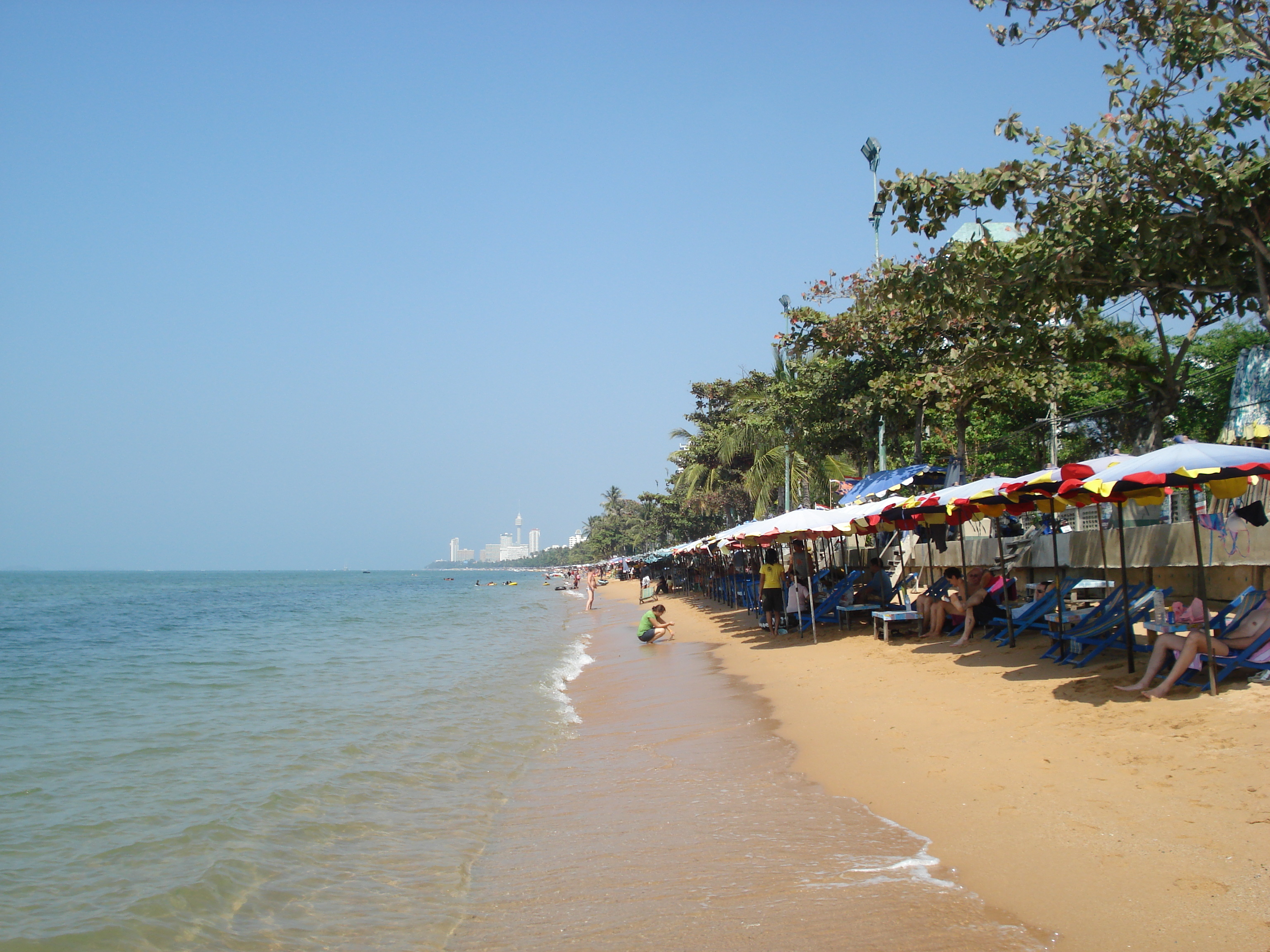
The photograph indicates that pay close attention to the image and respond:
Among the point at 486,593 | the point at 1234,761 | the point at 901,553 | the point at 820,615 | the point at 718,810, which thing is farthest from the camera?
the point at 486,593

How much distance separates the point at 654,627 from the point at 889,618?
6.59 metres

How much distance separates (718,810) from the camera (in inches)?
199

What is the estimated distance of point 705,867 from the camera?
4.19 meters

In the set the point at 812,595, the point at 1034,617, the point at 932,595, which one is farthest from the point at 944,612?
the point at 812,595

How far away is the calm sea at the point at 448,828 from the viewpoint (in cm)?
Result: 373

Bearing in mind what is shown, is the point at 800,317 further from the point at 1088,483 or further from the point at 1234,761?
the point at 1234,761

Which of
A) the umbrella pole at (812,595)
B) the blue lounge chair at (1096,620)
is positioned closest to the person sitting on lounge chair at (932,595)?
Answer: the umbrella pole at (812,595)

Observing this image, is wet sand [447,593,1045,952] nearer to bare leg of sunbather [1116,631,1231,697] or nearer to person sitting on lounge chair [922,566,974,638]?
bare leg of sunbather [1116,631,1231,697]

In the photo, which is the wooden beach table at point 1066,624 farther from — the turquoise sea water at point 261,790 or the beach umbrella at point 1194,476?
the turquoise sea water at point 261,790

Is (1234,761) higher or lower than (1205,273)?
lower

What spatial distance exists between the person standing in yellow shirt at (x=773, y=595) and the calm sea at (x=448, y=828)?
2304 mm

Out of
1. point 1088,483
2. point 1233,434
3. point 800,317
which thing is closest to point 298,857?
point 1088,483

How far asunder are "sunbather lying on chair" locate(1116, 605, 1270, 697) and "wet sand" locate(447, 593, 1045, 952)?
2615 millimetres

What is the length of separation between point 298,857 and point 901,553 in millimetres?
14173
